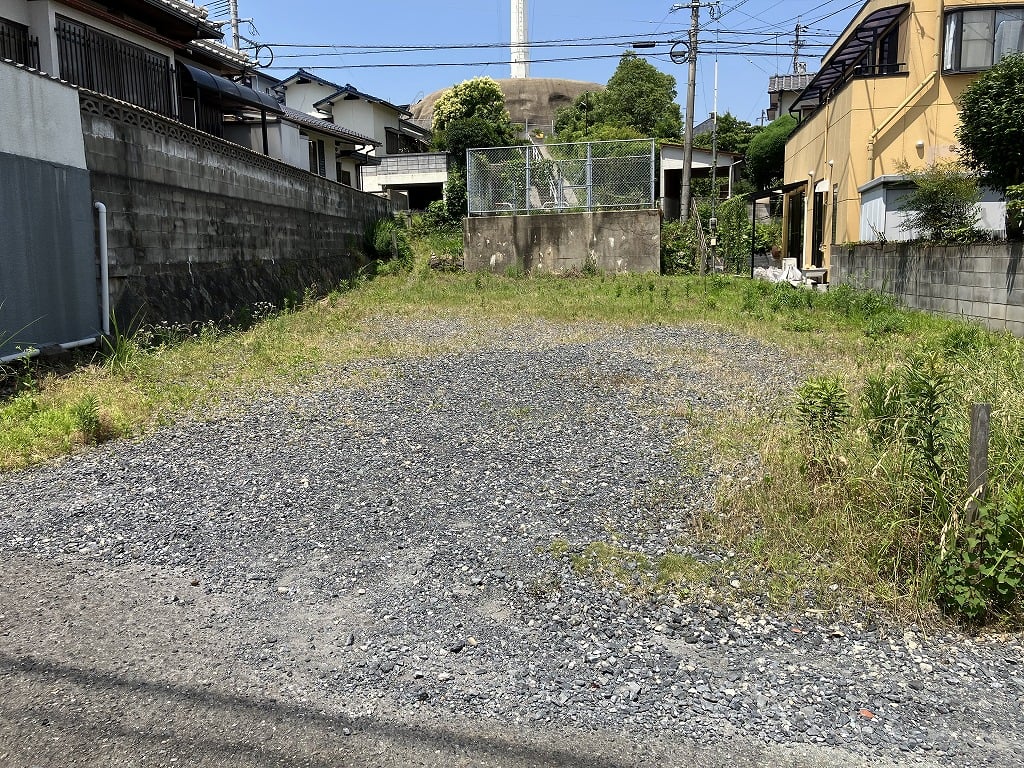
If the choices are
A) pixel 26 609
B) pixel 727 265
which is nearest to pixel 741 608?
pixel 26 609

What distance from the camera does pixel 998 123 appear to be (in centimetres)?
836

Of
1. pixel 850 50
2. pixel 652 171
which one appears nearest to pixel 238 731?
pixel 652 171

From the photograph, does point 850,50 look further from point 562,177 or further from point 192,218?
point 192,218

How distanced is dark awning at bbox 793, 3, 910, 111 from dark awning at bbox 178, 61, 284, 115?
11778 mm

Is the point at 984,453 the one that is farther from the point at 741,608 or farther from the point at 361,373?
the point at 361,373

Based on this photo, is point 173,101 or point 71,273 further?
point 173,101

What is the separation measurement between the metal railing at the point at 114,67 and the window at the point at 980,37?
43.0ft

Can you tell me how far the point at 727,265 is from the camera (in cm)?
1847

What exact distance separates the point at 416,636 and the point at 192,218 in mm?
8344

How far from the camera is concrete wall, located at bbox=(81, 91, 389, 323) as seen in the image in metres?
7.86

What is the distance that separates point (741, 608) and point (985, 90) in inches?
338

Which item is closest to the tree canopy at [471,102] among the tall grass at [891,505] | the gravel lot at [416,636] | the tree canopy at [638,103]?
the tree canopy at [638,103]

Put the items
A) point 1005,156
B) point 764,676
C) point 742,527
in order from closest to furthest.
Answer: point 764,676 → point 742,527 → point 1005,156

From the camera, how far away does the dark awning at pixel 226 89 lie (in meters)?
12.9
